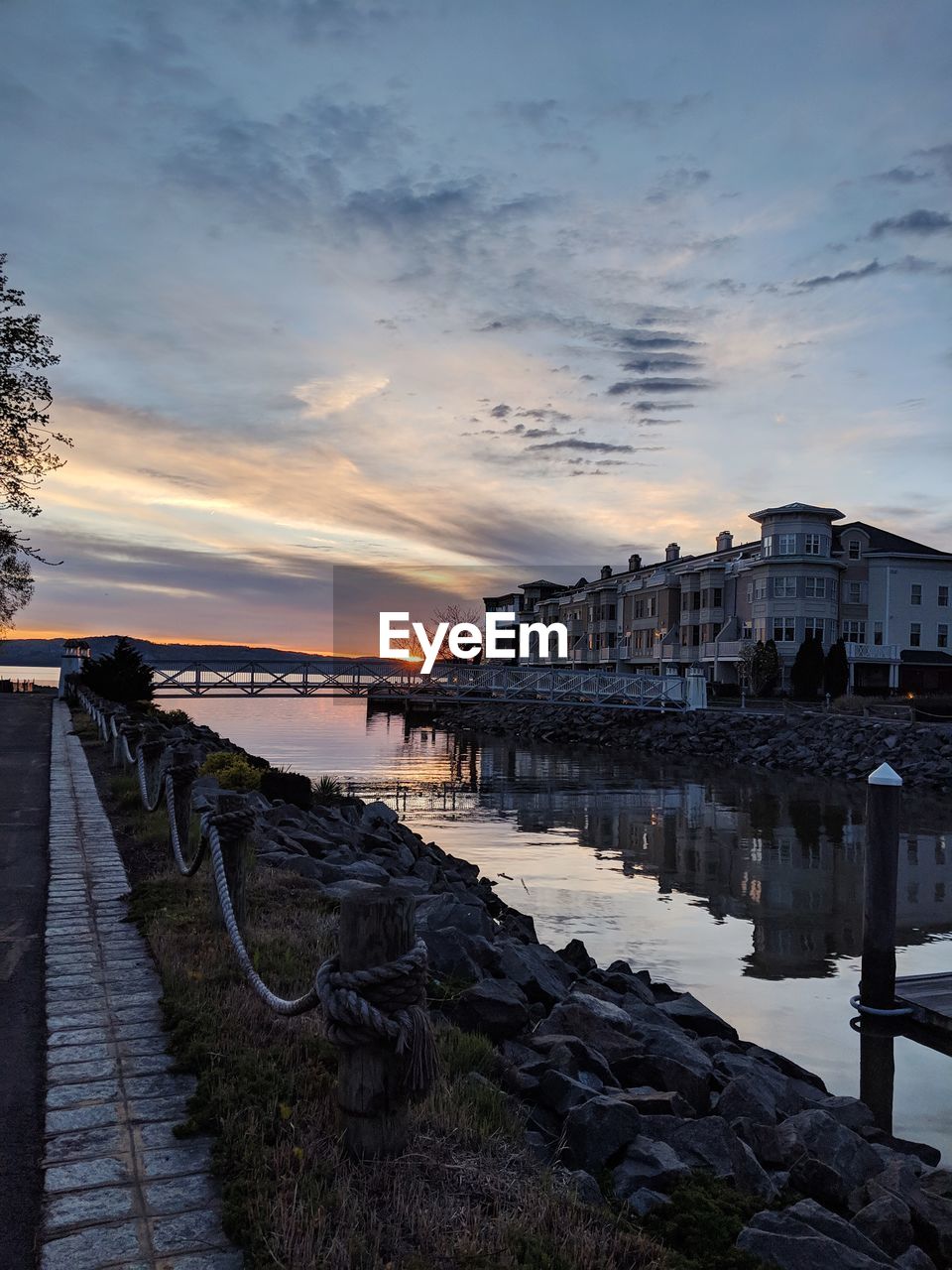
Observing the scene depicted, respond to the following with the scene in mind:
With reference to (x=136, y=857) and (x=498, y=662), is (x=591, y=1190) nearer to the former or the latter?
(x=136, y=857)

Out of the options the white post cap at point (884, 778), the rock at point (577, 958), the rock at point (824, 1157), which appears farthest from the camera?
the white post cap at point (884, 778)

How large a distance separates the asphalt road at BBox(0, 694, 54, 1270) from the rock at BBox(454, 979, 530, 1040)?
2.82m

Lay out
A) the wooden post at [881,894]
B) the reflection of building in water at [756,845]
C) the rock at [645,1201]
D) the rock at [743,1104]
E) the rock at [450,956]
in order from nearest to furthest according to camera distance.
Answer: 1. the rock at [645,1201]
2. the rock at [743,1104]
3. the rock at [450,956]
4. the wooden post at [881,894]
5. the reflection of building in water at [756,845]

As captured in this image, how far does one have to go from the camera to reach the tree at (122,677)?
4131 centimetres

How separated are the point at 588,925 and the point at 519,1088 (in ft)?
36.5

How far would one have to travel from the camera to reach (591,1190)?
487 cm

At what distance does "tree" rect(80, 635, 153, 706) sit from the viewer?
4131cm

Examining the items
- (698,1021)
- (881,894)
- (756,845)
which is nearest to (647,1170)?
(698,1021)

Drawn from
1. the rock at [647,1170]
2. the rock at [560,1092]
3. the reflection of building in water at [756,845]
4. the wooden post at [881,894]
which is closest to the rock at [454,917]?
the rock at [560,1092]

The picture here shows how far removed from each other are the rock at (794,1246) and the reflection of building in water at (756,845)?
10331 mm

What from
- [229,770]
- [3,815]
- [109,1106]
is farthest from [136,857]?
[109,1106]

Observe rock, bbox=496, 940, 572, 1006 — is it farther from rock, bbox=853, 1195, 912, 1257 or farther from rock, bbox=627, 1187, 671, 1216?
rock, bbox=627, 1187, 671, 1216

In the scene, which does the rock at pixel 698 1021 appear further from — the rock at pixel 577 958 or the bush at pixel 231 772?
the bush at pixel 231 772

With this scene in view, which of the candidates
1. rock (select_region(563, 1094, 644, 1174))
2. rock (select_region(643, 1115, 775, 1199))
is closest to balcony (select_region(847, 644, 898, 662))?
→ rock (select_region(643, 1115, 775, 1199))
